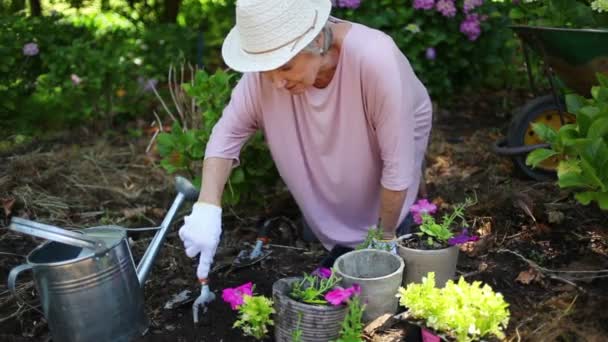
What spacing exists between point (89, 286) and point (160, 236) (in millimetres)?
356

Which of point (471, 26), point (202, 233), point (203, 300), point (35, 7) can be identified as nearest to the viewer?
point (202, 233)

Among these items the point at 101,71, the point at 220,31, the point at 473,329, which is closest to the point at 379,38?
the point at 473,329

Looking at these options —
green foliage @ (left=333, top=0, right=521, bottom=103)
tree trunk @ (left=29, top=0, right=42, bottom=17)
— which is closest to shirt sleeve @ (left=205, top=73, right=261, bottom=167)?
green foliage @ (left=333, top=0, right=521, bottom=103)

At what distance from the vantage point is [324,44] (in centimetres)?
186

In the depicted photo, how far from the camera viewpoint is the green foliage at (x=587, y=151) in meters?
1.75

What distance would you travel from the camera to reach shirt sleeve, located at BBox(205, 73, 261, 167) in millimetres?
2062

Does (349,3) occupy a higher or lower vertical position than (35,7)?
higher

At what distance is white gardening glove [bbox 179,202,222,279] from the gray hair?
57 centimetres

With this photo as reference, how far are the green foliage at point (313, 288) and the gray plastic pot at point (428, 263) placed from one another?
257 mm

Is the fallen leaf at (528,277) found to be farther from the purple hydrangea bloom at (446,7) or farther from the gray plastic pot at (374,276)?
the purple hydrangea bloom at (446,7)

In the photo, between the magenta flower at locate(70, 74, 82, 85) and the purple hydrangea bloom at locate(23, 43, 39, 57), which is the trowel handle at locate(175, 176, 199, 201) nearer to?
the magenta flower at locate(70, 74, 82, 85)

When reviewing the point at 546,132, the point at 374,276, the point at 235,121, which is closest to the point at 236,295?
the point at 374,276

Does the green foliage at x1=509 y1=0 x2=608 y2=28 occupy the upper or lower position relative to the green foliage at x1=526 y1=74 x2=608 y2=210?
upper

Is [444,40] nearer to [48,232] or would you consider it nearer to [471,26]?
[471,26]
